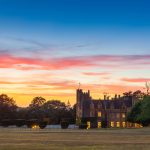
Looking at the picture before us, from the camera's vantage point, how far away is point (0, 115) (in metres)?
136

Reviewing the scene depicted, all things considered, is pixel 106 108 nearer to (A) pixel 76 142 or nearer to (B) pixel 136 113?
(B) pixel 136 113

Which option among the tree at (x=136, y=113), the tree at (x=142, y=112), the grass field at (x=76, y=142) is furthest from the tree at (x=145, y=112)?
the grass field at (x=76, y=142)

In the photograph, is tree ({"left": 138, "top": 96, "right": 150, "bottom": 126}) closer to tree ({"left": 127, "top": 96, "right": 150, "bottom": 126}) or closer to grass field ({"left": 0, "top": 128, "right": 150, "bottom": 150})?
tree ({"left": 127, "top": 96, "right": 150, "bottom": 126})

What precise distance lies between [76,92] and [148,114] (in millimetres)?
65867

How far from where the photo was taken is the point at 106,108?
142 meters

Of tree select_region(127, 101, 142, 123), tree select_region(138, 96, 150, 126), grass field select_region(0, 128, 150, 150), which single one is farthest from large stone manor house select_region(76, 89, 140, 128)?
grass field select_region(0, 128, 150, 150)

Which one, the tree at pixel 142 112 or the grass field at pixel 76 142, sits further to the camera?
the tree at pixel 142 112

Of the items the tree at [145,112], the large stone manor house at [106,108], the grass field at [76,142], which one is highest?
the large stone manor house at [106,108]

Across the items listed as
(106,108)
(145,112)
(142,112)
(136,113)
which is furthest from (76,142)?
(106,108)

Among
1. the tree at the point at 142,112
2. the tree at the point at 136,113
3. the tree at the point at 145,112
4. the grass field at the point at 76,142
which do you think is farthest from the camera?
the tree at the point at 136,113

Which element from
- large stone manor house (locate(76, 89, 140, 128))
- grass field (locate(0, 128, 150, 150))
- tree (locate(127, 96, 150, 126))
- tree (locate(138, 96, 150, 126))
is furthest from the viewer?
large stone manor house (locate(76, 89, 140, 128))

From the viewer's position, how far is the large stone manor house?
461 feet

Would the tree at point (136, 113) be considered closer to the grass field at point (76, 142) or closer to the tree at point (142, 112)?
the tree at point (142, 112)

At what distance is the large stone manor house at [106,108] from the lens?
14062 centimetres
